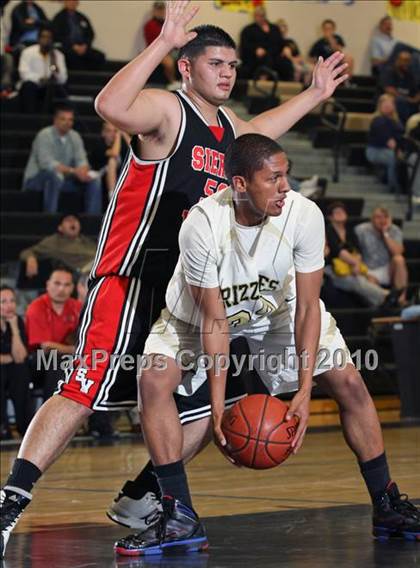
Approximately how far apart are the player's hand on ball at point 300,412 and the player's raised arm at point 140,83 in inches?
46.7

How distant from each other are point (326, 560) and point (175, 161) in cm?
170

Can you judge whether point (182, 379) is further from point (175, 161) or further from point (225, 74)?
point (225, 74)

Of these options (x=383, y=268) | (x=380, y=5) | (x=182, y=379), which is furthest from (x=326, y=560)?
(x=380, y=5)

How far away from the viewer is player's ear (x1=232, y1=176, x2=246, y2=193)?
4711mm

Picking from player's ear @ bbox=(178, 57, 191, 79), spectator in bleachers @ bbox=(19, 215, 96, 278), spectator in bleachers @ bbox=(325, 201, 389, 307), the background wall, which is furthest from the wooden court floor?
the background wall

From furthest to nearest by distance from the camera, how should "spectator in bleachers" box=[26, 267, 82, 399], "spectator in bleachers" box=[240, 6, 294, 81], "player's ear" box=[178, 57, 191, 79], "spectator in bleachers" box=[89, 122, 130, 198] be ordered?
"spectator in bleachers" box=[240, 6, 294, 81], "spectator in bleachers" box=[89, 122, 130, 198], "spectator in bleachers" box=[26, 267, 82, 399], "player's ear" box=[178, 57, 191, 79]

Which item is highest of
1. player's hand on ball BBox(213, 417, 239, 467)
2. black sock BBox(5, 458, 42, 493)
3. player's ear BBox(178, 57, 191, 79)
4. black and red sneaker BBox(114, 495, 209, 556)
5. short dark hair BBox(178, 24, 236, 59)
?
short dark hair BBox(178, 24, 236, 59)

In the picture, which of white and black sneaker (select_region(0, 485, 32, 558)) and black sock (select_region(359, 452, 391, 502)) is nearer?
white and black sneaker (select_region(0, 485, 32, 558))

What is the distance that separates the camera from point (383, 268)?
13203 millimetres

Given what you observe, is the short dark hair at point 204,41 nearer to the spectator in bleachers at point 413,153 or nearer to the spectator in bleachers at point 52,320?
the spectator in bleachers at point 52,320

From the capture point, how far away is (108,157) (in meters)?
12.9

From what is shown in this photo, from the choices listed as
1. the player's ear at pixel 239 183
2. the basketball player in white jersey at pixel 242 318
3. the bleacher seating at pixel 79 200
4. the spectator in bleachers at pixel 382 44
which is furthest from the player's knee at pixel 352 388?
the spectator in bleachers at pixel 382 44

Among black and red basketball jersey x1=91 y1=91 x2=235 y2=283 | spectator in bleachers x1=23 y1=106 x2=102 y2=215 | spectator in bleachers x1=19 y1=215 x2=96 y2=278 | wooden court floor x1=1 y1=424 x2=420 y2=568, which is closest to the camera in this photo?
black and red basketball jersey x1=91 y1=91 x2=235 y2=283

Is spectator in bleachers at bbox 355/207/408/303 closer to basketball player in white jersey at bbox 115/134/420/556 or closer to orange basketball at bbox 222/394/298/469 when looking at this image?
basketball player in white jersey at bbox 115/134/420/556
